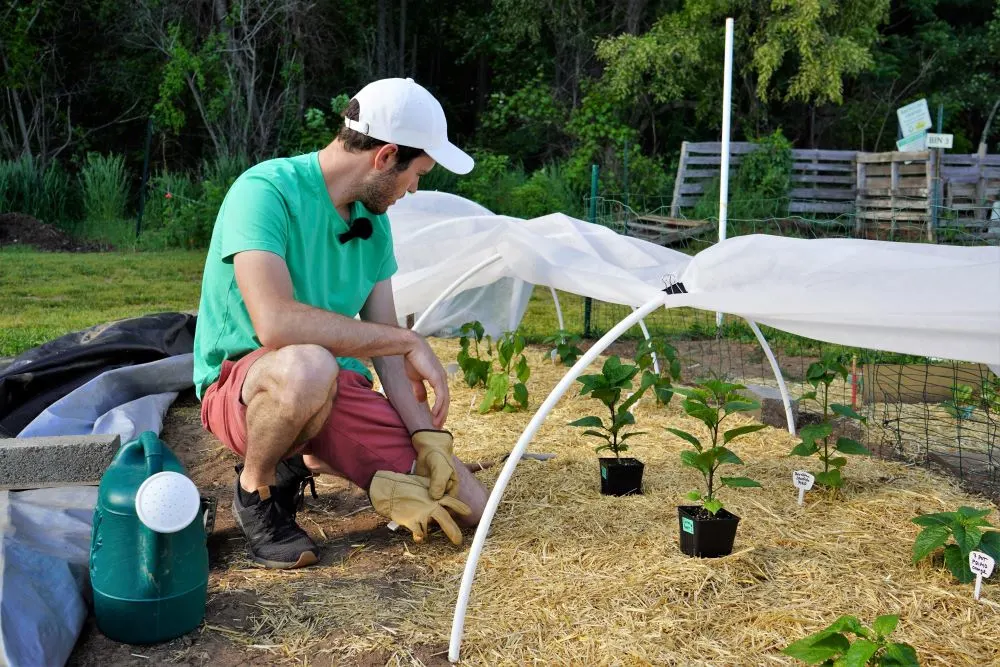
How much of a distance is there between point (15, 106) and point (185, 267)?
426cm

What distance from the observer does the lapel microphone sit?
97.5 inches

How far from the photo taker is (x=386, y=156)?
233 centimetres

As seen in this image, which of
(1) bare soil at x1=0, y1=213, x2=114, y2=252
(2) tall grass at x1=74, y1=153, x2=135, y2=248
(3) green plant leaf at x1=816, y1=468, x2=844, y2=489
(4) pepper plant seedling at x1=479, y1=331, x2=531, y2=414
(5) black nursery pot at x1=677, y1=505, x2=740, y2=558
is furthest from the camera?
(2) tall grass at x1=74, y1=153, x2=135, y2=248

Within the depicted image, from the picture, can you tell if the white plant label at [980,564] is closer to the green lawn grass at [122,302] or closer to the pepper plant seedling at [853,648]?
the pepper plant seedling at [853,648]

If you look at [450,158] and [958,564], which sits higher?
[450,158]

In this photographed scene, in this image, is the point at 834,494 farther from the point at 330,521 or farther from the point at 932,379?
the point at 932,379

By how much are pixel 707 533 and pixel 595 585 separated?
0.32 meters

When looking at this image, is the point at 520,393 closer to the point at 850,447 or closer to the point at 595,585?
the point at 850,447

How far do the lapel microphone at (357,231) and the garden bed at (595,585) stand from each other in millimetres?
783

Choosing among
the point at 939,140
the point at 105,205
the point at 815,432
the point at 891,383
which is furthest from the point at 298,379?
the point at 105,205

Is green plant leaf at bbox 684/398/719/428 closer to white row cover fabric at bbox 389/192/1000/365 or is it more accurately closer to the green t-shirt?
white row cover fabric at bbox 389/192/1000/365

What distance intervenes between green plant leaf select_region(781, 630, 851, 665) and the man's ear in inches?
56.4

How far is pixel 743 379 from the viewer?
173 inches

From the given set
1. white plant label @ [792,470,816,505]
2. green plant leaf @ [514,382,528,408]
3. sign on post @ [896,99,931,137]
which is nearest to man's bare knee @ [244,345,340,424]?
white plant label @ [792,470,816,505]
